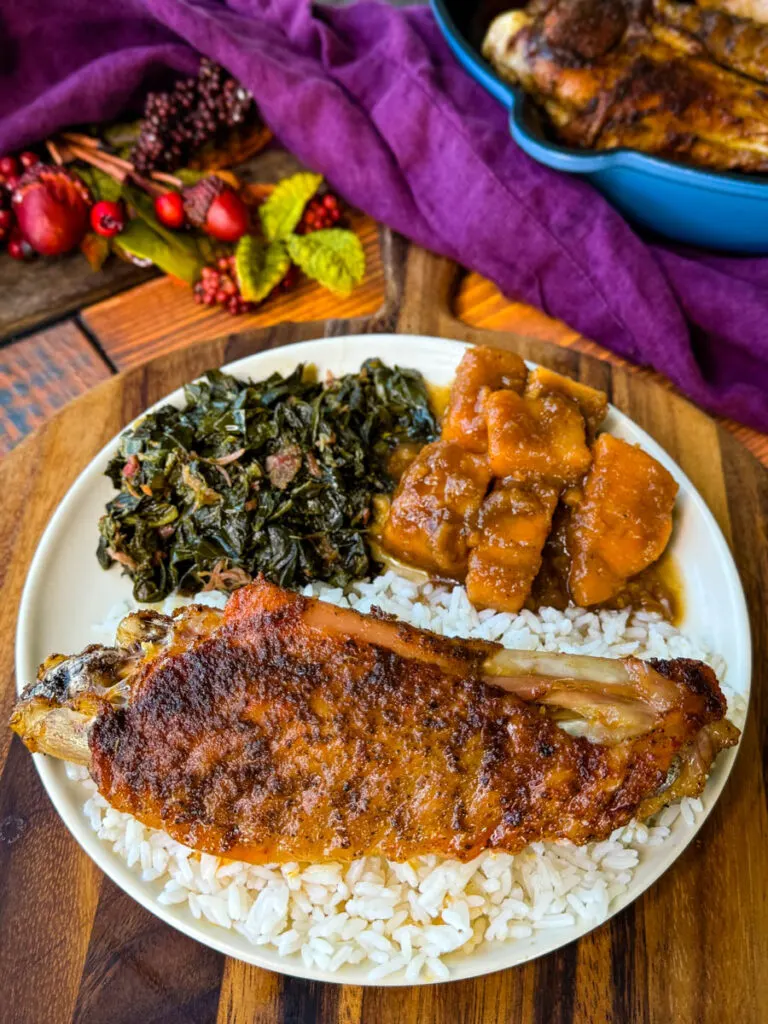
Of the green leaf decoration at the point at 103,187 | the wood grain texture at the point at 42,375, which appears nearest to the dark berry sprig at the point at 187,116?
the green leaf decoration at the point at 103,187

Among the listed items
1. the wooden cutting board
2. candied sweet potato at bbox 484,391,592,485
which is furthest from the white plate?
candied sweet potato at bbox 484,391,592,485

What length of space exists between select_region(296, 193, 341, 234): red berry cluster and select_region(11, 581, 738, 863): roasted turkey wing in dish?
2.95 m

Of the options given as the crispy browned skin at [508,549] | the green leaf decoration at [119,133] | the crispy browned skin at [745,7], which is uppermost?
the crispy browned skin at [745,7]

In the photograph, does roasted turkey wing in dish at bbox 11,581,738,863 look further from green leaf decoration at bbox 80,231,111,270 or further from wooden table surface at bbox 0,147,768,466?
green leaf decoration at bbox 80,231,111,270

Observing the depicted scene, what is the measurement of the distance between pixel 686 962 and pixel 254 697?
174cm

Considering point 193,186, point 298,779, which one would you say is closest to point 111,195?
point 193,186

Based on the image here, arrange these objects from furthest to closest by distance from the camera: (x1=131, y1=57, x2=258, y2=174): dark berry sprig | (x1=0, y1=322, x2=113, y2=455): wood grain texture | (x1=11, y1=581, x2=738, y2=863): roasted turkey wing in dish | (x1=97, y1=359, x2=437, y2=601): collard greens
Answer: (x1=131, y1=57, x2=258, y2=174): dark berry sprig → (x1=0, y1=322, x2=113, y2=455): wood grain texture → (x1=97, y1=359, x2=437, y2=601): collard greens → (x1=11, y1=581, x2=738, y2=863): roasted turkey wing in dish

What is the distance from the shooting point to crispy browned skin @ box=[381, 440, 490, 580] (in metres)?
3.33

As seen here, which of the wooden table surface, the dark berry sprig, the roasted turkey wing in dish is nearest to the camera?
the roasted turkey wing in dish

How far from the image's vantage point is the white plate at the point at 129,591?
2.57 m

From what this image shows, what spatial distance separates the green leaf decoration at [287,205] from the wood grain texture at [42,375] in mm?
1225

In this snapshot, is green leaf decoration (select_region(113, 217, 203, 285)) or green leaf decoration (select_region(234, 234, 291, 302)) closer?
green leaf decoration (select_region(234, 234, 291, 302))

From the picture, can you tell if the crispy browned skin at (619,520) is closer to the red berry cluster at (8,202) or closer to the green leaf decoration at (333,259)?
the green leaf decoration at (333,259)

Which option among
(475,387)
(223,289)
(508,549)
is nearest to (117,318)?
(223,289)
